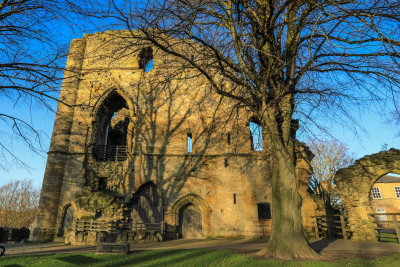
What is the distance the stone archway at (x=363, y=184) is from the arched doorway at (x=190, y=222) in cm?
765

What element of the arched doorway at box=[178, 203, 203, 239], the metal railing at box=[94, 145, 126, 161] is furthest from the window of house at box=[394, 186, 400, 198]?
the metal railing at box=[94, 145, 126, 161]

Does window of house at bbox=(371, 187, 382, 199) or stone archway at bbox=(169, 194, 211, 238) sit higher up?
window of house at bbox=(371, 187, 382, 199)

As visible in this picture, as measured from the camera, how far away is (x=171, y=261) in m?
6.44

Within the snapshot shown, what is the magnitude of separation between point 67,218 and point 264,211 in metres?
11.7

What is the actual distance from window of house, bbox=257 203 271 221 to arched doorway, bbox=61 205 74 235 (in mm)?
11050

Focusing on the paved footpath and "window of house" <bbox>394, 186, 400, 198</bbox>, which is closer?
the paved footpath

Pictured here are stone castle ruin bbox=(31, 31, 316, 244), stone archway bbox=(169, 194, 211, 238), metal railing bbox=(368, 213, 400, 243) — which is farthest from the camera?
stone archway bbox=(169, 194, 211, 238)

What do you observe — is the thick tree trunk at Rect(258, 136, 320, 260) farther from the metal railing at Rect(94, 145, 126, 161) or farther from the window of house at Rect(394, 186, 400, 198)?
Answer: the window of house at Rect(394, 186, 400, 198)

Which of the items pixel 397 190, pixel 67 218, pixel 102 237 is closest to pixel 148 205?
pixel 102 237

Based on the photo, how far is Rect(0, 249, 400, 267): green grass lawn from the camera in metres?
5.69

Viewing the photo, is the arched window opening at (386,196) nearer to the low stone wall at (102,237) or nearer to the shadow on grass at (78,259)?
the low stone wall at (102,237)

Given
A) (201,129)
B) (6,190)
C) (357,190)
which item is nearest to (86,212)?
(201,129)

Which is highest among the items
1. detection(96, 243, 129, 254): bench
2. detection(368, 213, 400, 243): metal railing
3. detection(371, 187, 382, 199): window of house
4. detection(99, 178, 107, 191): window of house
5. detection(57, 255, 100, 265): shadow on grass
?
detection(371, 187, 382, 199): window of house

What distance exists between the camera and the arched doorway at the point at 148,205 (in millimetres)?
14523
